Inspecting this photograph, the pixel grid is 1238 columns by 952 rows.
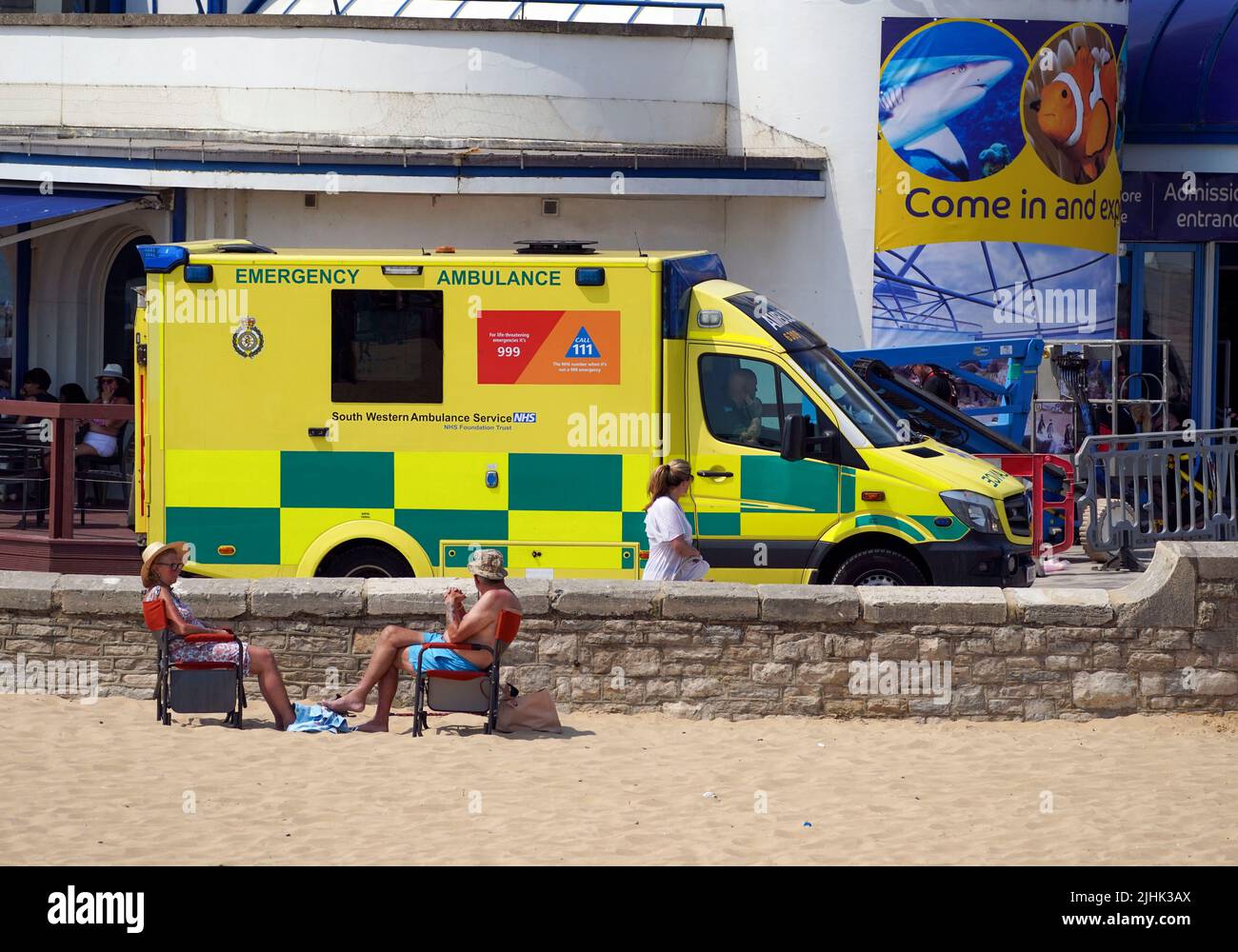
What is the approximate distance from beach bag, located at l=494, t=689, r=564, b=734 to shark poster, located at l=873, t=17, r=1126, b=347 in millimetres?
9481

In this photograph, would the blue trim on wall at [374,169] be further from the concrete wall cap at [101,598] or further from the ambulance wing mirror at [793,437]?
the concrete wall cap at [101,598]

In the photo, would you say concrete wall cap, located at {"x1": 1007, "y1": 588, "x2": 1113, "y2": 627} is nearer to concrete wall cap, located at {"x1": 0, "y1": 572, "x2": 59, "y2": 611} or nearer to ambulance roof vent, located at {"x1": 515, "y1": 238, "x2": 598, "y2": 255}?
ambulance roof vent, located at {"x1": 515, "y1": 238, "x2": 598, "y2": 255}

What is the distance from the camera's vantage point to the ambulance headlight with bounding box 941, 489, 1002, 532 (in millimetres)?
10602

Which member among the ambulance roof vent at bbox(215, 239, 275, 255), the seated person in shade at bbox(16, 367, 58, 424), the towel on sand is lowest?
the towel on sand

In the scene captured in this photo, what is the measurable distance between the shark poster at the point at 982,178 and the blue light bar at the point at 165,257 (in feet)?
28.9

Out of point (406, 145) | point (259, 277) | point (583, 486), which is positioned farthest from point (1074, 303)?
point (259, 277)

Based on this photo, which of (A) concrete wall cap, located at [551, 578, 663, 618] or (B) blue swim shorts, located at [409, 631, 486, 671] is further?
(A) concrete wall cap, located at [551, 578, 663, 618]

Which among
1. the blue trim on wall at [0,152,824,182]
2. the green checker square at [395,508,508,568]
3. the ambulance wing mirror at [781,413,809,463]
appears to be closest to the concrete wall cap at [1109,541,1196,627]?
the ambulance wing mirror at [781,413,809,463]

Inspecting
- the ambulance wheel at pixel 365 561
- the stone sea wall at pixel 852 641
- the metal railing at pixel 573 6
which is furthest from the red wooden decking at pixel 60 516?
the metal railing at pixel 573 6

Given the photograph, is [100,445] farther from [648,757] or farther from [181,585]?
[648,757]

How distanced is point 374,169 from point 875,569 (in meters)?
8.59

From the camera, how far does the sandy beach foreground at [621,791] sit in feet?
22.9

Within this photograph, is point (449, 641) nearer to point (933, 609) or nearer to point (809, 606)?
point (809, 606)

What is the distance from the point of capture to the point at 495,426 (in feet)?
35.3
